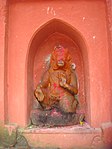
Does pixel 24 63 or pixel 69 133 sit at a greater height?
pixel 24 63

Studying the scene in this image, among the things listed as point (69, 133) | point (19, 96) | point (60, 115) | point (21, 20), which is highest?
point (21, 20)

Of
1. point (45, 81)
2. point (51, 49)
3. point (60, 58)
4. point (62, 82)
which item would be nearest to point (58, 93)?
point (62, 82)

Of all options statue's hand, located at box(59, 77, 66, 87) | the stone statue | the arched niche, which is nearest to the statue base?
the stone statue

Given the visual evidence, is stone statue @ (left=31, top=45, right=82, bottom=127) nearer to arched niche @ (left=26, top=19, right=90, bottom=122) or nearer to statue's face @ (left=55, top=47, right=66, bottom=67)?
statue's face @ (left=55, top=47, right=66, bottom=67)

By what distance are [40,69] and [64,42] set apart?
2.46 feet

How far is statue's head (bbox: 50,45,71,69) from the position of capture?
14.5 feet

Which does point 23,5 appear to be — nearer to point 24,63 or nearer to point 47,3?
point 47,3

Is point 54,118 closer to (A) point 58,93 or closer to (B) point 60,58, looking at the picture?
(A) point 58,93

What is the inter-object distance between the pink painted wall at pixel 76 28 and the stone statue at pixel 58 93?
1.07 ft

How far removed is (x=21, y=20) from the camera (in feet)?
13.6

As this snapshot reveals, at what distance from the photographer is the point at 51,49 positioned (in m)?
4.71

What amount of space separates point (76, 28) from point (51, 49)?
84 cm

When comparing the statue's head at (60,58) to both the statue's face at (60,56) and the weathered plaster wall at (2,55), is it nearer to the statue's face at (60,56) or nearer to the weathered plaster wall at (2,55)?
the statue's face at (60,56)

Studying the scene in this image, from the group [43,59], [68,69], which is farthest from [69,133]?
[43,59]
